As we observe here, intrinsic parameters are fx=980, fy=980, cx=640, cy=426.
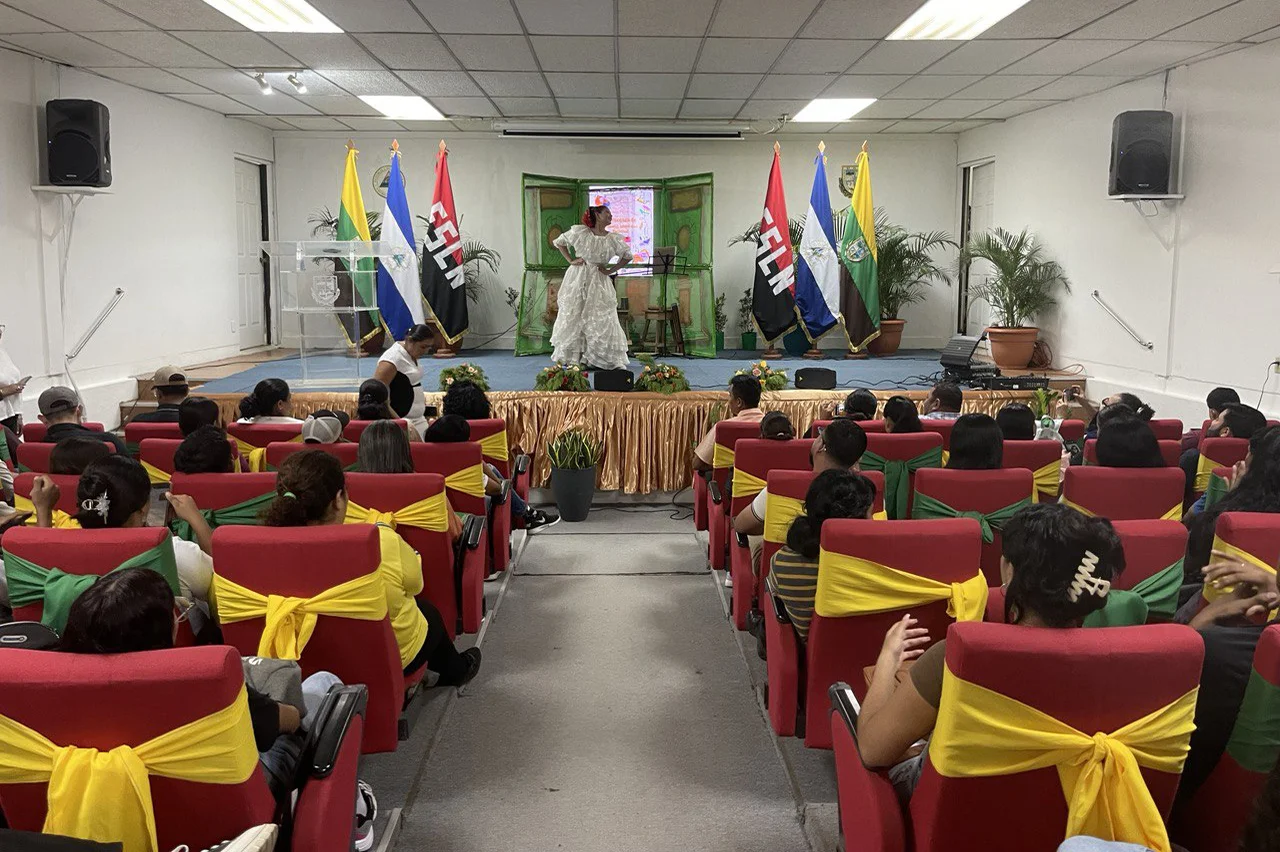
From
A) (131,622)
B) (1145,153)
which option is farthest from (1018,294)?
(131,622)

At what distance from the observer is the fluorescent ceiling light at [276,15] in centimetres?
628

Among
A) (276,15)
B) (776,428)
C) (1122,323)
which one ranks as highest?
(276,15)

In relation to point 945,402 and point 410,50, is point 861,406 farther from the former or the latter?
point 410,50

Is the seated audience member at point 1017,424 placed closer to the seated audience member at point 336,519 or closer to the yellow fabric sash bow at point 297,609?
the seated audience member at point 336,519

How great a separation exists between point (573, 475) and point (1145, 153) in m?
5.23

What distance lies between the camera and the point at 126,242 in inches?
350

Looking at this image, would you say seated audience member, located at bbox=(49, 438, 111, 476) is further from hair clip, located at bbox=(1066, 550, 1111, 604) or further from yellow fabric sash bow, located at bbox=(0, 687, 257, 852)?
hair clip, located at bbox=(1066, 550, 1111, 604)

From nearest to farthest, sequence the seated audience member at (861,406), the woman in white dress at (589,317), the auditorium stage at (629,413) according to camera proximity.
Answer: the seated audience member at (861,406)
the auditorium stage at (629,413)
the woman in white dress at (589,317)

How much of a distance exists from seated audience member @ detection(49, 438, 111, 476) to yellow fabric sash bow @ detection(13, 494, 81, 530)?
167mm

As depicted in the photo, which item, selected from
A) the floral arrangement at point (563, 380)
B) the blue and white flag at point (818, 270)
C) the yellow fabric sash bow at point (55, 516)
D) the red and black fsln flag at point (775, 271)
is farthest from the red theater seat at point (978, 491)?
the red and black fsln flag at point (775, 271)

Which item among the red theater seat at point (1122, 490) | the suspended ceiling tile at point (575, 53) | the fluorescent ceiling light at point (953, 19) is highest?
the suspended ceiling tile at point (575, 53)

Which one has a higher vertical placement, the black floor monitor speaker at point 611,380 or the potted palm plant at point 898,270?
the potted palm plant at point 898,270

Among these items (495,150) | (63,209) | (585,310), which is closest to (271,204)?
(495,150)

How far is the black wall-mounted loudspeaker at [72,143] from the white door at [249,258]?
394cm
